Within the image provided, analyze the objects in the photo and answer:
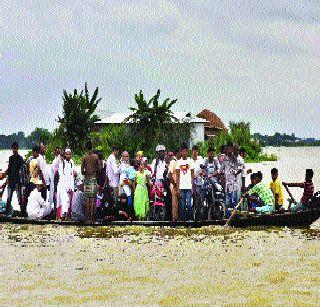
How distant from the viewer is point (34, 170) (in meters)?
16.8

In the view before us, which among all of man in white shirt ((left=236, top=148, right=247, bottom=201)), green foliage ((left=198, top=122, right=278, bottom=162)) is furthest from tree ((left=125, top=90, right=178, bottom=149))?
man in white shirt ((left=236, top=148, right=247, bottom=201))

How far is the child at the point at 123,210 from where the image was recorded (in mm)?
16875

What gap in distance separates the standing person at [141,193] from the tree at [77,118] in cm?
3850

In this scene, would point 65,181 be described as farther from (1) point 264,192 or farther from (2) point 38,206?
(1) point 264,192

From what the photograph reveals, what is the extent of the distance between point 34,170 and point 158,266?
5.59m

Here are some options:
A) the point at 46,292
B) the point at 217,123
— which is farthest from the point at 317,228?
the point at 217,123

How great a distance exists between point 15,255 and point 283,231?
5.64 metres

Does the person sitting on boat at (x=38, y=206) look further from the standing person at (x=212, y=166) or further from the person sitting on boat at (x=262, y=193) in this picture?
the person sitting on boat at (x=262, y=193)

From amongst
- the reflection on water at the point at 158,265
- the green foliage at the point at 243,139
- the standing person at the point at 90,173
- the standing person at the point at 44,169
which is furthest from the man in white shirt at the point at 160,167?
the green foliage at the point at 243,139

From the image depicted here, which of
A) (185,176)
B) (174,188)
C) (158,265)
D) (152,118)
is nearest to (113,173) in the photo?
(174,188)

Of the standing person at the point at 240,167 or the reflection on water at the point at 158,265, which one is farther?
the standing person at the point at 240,167

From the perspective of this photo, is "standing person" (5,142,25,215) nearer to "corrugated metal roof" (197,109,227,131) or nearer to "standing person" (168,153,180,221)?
"standing person" (168,153,180,221)

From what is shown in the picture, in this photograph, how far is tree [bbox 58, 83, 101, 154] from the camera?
5619 centimetres

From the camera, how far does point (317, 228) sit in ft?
56.3
